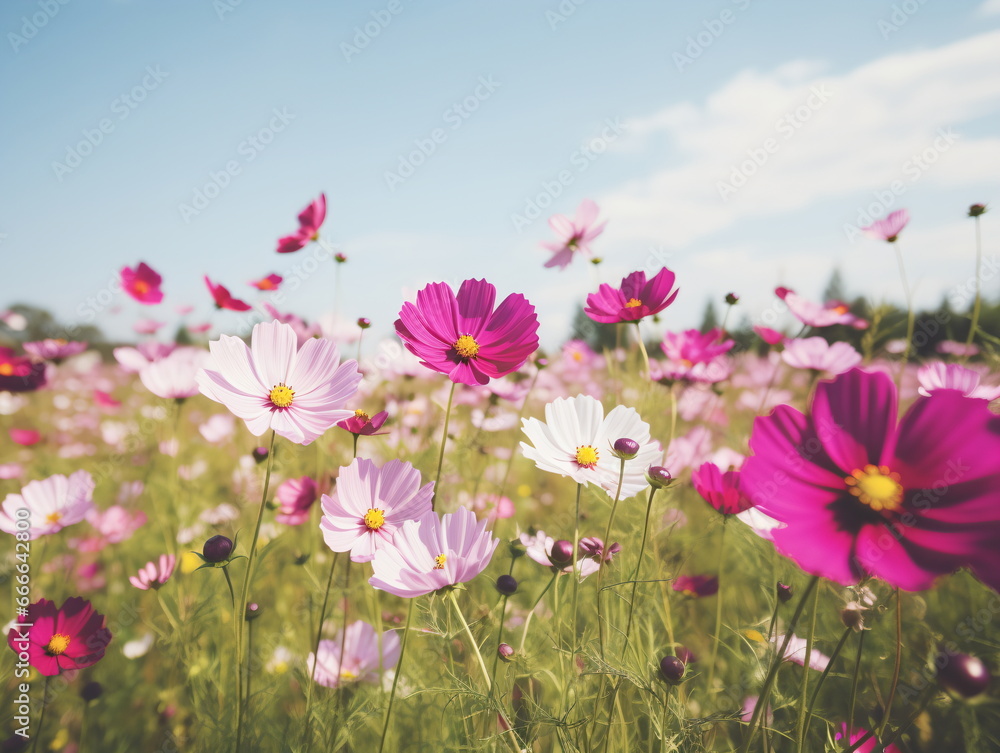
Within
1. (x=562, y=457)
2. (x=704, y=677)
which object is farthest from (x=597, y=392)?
(x=562, y=457)

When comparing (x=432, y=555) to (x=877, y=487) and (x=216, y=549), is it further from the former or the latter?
(x=877, y=487)

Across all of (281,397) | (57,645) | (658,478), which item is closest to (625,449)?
(658,478)

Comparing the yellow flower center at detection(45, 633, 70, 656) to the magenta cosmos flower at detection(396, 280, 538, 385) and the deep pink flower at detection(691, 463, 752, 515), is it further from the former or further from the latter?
the deep pink flower at detection(691, 463, 752, 515)

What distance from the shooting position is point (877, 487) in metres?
0.42

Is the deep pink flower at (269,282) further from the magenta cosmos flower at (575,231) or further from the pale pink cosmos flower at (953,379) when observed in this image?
the pale pink cosmos flower at (953,379)

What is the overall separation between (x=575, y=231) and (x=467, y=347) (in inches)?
24.8

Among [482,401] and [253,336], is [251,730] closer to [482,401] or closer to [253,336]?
[253,336]

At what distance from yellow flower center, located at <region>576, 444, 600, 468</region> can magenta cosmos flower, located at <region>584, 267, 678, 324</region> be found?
220mm

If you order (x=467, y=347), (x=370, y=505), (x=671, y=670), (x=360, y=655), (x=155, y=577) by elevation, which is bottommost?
(x=360, y=655)

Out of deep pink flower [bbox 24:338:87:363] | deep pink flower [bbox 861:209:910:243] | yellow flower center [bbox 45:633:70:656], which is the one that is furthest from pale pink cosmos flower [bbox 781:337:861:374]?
deep pink flower [bbox 24:338:87:363]

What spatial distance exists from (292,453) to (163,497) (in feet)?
2.70

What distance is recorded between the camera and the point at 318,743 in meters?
0.85

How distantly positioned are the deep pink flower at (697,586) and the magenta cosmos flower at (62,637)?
3.13 ft

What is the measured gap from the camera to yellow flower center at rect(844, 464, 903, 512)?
0.42 m
